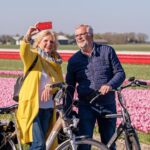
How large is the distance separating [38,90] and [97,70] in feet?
2.27

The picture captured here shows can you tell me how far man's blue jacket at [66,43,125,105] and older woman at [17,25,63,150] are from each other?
0.26 metres

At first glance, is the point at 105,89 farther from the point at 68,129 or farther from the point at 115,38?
the point at 115,38

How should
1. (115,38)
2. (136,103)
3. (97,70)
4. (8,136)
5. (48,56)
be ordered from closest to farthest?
(48,56) < (97,70) < (8,136) < (136,103) < (115,38)

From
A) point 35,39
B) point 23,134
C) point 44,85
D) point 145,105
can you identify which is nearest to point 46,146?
point 23,134

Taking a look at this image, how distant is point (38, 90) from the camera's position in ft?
18.9

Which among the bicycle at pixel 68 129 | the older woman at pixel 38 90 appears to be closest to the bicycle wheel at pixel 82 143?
the bicycle at pixel 68 129

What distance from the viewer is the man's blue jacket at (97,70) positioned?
235 inches

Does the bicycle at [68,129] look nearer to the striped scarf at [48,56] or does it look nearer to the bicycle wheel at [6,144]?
the striped scarf at [48,56]

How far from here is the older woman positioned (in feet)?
18.8

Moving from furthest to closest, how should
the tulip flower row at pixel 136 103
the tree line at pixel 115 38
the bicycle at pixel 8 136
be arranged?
1. the tree line at pixel 115 38
2. the tulip flower row at pixel 136 103
3. the bicycle at pixel 8 136

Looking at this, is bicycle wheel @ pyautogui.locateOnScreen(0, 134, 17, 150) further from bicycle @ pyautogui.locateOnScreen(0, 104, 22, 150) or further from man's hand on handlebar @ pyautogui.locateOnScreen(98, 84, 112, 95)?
man's hand on handlebar @ pyautogui.locateOnScreen(98, 84, 112, 95)

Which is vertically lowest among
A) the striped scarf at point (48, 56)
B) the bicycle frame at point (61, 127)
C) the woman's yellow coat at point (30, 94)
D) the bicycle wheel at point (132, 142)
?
the bicycle wheel at point (132, 142)

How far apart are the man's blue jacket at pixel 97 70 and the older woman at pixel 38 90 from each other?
0.86 ft

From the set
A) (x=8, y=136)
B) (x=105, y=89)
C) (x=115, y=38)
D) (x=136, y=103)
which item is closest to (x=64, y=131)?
(x=105, y=89)
